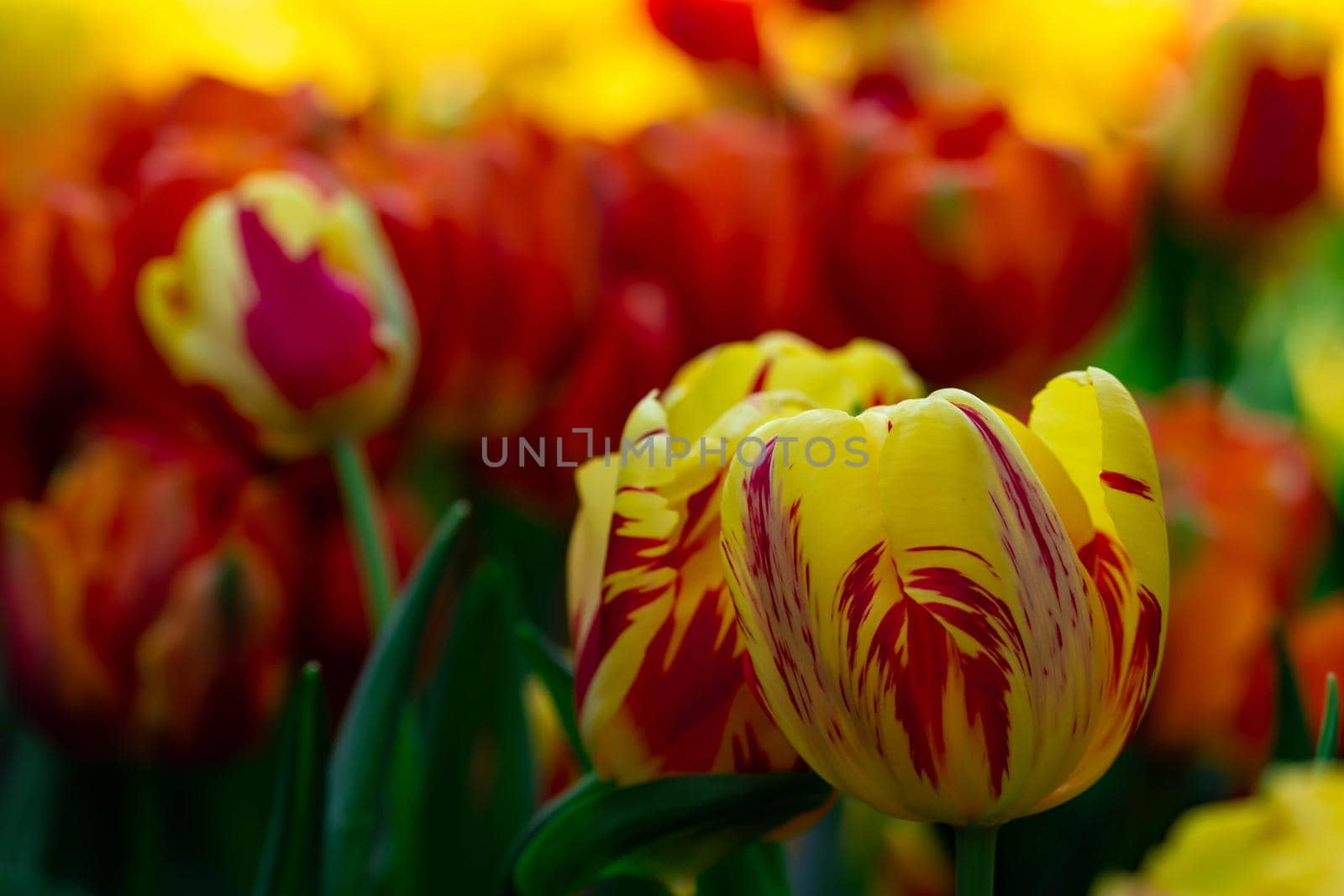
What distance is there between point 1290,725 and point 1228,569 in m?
0.10

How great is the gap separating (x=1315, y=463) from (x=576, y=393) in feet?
0.89

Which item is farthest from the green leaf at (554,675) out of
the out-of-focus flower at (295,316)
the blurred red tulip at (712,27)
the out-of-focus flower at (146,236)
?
the blurred red tulip at (712,27)

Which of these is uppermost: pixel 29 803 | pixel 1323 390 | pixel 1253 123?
pixel 1253 123

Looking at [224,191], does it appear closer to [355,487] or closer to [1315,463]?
[355,487]

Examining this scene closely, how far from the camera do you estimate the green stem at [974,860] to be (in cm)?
25

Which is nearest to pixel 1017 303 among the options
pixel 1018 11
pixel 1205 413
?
pixel 1205 413

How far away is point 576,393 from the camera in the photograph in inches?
19.9

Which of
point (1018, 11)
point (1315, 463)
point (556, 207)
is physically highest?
point (1018, 11)

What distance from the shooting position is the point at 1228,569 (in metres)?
0.44

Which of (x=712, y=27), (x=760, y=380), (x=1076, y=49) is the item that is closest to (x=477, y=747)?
(x=760, y=380)

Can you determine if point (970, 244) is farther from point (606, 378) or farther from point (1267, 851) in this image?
point (1267, 851)

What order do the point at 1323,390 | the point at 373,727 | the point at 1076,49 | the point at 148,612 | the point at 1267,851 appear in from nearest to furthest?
the point at 1267,851, the point at 373,727, the point at 148,612, the point at 1323,390, the point at 1076,49

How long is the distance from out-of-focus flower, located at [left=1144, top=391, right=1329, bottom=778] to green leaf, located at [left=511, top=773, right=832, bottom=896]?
0.16 meters

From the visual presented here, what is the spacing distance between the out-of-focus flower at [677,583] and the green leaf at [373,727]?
59mm
